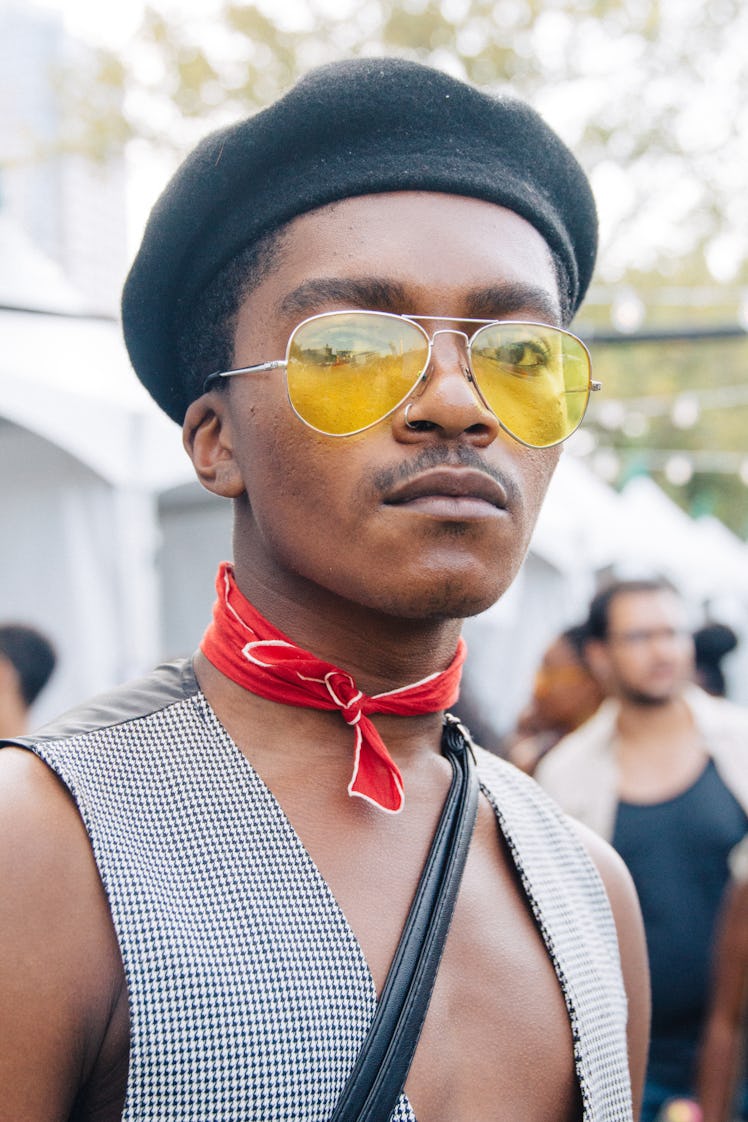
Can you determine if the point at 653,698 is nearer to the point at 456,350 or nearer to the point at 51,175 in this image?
the point at 456,350

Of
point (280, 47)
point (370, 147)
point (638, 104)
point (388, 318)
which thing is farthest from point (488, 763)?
point (638, 104)

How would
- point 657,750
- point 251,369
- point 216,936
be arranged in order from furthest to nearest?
1. point 657,750
2. point 251,369
3. point 216,936

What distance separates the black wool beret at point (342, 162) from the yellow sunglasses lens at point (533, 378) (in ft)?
0.73

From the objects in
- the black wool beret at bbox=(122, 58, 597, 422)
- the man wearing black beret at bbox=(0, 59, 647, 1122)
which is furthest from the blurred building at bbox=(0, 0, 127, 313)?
the man wearing black beret at bbox=(0, 59, 647, 1122)

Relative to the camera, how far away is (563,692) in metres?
6.55

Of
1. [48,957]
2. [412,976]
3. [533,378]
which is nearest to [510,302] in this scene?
[533,378]

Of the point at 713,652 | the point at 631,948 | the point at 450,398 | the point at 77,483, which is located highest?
the point at 450,398

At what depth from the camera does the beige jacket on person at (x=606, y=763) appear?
4555 mm

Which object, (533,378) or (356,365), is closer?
(356,365)

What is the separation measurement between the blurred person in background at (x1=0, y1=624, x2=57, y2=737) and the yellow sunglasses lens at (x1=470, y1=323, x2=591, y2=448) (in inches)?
129

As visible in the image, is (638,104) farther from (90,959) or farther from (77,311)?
(90,959)

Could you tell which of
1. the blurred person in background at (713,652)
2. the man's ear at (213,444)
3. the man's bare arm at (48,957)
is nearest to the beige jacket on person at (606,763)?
the blurred person in background at (713,652)

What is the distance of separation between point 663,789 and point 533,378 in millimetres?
3135

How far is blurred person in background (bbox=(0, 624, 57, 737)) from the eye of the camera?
4660mm
